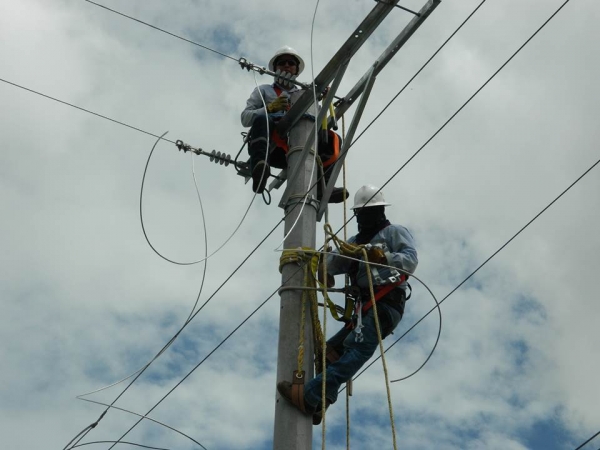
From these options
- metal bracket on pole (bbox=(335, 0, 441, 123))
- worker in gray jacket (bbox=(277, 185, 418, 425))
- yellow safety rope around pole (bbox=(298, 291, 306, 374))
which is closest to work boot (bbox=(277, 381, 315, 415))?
worker in gray jacket (bbox=(277, 185, 418, 425))

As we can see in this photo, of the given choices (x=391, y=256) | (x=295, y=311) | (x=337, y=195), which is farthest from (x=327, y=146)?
(x=295, y=311)

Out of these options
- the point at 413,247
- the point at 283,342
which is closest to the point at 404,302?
the point at 413,247

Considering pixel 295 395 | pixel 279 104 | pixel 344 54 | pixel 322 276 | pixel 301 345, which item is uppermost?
pixel 279 104

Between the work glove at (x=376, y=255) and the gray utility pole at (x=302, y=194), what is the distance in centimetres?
34

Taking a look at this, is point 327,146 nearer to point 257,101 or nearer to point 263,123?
point 263,123

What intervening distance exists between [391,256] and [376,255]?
10 cm

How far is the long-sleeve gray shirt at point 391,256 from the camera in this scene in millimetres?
5469

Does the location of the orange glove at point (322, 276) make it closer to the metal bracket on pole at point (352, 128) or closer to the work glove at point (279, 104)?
the metal bracket on pole at point (352, 128)

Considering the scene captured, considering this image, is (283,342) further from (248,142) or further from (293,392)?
(248,142)

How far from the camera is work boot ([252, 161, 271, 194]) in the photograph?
623cm

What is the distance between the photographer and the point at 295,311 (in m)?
5.18

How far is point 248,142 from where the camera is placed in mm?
6480

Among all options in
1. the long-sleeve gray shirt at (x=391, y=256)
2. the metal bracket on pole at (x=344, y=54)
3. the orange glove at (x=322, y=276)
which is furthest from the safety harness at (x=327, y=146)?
the orange glove at (x=322, y=276)

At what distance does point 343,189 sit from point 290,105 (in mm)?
759
